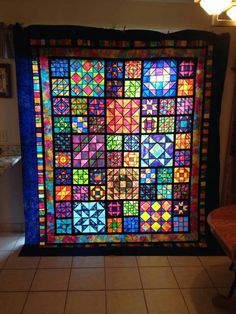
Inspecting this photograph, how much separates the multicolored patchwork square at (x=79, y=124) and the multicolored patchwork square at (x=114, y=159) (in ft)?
1.06

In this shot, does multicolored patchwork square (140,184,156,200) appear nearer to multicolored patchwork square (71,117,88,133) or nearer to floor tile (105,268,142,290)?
floor tile (105,268,142,290)

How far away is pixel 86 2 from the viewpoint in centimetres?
257

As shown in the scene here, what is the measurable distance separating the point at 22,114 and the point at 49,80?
0.39 meters

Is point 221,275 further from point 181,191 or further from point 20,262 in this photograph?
point 20,262

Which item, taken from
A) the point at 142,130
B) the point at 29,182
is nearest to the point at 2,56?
the point at 29,182

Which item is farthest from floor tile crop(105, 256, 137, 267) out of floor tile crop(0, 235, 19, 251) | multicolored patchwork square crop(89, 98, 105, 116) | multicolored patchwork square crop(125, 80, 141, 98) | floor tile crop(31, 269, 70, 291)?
multicolored patchwork square crop(125, 80, 141, 98)

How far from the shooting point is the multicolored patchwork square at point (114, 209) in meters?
2.75

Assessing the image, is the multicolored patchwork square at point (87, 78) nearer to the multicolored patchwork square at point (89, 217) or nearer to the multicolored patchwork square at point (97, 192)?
the multicolored patchwork square at point (97, 192)

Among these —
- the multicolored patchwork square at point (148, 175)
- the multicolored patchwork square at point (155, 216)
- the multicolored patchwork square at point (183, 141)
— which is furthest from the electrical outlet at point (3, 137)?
the multicolored patchwork square at point (183, 141)

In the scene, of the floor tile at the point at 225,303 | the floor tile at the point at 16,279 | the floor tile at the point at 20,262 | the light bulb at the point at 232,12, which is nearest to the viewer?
the light bulb at the point at 232,12

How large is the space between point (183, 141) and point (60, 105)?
1190mm

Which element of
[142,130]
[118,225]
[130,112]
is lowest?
[118,225]

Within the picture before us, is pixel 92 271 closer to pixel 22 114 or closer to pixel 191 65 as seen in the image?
pixel 22 114

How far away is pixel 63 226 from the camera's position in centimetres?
274
